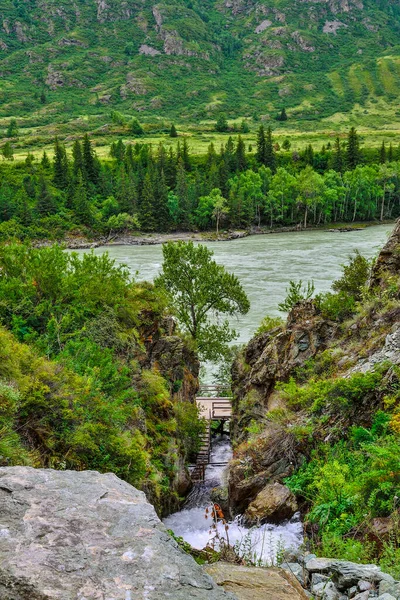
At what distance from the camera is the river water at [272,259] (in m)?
49.1

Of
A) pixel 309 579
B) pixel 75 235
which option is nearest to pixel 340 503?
pixel 309 579

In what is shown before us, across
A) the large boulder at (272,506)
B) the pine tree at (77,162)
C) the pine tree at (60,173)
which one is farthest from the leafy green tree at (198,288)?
the pine tree at (77,162)

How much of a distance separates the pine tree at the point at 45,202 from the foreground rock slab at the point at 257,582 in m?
103

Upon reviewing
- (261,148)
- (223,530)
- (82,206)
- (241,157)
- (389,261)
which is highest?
(261,148)

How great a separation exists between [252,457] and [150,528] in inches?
412

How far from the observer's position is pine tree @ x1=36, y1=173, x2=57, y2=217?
338ft

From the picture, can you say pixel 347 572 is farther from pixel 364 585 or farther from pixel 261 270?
pixel 261 270

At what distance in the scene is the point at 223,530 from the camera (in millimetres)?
14539

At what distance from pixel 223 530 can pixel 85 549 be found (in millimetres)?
10447

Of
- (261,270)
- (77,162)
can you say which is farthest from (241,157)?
(261,270)

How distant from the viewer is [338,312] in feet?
69.4

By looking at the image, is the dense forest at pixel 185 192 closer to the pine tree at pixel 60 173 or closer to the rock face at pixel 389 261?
the pine tree at pixel 60 173

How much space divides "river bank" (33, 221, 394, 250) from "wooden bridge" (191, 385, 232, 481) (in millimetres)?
57319

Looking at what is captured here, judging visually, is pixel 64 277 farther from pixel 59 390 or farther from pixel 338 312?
pixel 338 312
